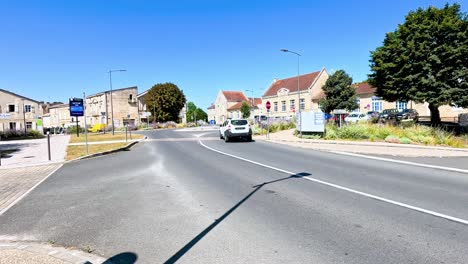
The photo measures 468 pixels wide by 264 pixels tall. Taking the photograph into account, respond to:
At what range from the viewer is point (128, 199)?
23.3 feet

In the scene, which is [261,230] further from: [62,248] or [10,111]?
[10,111]

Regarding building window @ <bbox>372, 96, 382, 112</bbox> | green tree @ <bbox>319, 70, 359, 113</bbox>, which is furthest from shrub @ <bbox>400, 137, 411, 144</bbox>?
building window @ <bbox>372, 96, 382, 112</bbox>

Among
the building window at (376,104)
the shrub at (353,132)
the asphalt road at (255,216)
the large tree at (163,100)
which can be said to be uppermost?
the large tree at (163,100)

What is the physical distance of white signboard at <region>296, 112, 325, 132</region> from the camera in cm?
2347

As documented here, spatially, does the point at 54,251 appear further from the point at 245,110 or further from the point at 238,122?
the point at 245,110

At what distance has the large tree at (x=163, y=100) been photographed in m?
71.8

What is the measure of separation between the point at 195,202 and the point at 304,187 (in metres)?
2.84

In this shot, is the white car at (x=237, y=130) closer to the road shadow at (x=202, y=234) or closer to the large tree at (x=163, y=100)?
the road shadow at (x=202, y=234)

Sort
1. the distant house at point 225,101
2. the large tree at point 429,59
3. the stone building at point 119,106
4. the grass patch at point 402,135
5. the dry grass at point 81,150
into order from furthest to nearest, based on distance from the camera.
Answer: the distant house at point 225,101 → the stone building at point 119,106 → the large tree at point 429,59 → the grass patch at point 402,135 → the dry grass at point 81,150

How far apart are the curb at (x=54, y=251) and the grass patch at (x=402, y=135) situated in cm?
1855

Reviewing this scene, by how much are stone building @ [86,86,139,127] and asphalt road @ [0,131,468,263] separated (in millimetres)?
64270

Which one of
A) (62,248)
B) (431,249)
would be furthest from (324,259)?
(62,248)

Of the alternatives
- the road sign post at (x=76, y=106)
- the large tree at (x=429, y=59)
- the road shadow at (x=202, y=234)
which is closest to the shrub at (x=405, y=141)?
the large tree at (x=429, y=59)

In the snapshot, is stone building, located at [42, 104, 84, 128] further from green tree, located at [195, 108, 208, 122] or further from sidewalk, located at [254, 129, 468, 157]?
sidewalk, located at [254, 129, 468, 157]
